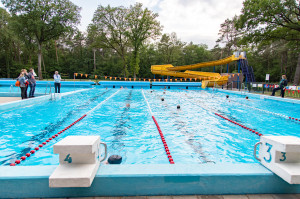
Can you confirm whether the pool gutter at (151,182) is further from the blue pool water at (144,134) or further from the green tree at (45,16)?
the green tree at (45,16)

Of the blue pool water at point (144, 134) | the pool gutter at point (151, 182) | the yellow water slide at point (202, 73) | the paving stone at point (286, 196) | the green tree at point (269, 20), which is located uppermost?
the green tree at point (269, 20)

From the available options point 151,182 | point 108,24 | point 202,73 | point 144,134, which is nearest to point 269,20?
point 202,73

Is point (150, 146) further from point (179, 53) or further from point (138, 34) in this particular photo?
point (179, 53)

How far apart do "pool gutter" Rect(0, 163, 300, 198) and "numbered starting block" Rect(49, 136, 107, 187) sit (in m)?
0.16

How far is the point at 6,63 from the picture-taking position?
30.9 meters

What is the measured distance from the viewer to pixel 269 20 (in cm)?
1602

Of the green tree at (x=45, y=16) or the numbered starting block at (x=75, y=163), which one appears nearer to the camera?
the numbered starting block at (x=75, y=163)

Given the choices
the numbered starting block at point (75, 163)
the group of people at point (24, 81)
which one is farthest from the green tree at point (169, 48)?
the numbered starting block at point (75, 163)

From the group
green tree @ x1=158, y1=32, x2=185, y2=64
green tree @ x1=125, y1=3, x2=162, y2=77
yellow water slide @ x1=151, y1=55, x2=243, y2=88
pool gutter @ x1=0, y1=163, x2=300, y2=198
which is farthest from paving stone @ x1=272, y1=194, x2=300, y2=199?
green tree @ x1=158, y1=32, x2=185, y2=64

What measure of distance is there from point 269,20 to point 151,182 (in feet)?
65.6

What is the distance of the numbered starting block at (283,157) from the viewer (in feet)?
5.38

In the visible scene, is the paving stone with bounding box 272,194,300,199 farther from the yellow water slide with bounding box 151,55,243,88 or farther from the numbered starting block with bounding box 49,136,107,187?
the yellow water slide with bounding box 151,55,243,88

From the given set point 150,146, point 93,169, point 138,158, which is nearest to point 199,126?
point 150,146

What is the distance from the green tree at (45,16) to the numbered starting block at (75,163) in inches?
1010
